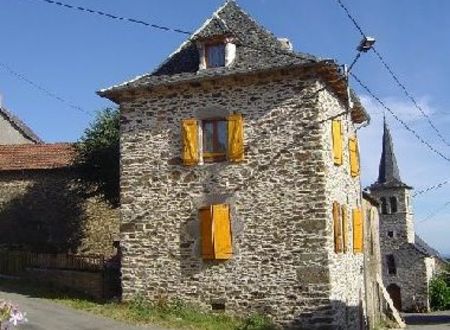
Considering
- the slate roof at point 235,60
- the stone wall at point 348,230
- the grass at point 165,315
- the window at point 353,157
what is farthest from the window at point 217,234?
the window at point 353,157

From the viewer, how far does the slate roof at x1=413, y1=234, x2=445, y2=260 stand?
48.7 m

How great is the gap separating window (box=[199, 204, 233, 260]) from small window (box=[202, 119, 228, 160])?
1486 mm

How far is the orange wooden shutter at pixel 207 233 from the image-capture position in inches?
661

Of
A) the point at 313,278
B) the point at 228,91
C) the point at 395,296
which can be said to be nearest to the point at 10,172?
the point at 228,91

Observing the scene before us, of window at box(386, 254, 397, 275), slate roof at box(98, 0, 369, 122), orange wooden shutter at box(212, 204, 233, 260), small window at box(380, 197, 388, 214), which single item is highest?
slate roof at box(98, 0, 369, 122)

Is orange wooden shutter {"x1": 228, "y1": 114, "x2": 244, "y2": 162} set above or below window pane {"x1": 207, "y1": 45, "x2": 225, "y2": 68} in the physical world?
below

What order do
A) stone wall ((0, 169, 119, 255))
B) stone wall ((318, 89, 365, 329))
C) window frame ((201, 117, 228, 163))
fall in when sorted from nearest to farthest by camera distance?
stone wall ((318, 89, 365, 329))
window frame ((201, 117, 228, 163))
stone wall ((0, 169, 119, 255))

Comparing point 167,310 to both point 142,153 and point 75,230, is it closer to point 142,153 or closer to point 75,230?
point 142,153

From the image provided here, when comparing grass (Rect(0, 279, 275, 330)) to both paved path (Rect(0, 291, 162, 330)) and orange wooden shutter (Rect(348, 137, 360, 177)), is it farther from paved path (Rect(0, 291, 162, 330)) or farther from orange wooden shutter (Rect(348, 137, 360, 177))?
orange wooden shutter (Rect(348, 137, 360, 177))

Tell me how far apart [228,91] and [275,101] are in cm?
142

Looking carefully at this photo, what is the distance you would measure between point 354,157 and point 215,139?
5.87 metres

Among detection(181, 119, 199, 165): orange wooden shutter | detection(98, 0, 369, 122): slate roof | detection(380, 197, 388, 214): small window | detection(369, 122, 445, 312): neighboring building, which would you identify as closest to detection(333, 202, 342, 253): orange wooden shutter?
detection(98, 0, 369, 122): slate roof

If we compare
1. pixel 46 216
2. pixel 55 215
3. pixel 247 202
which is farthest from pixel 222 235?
pixel 46 216

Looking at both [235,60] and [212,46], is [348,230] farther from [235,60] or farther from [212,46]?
[212,46]
